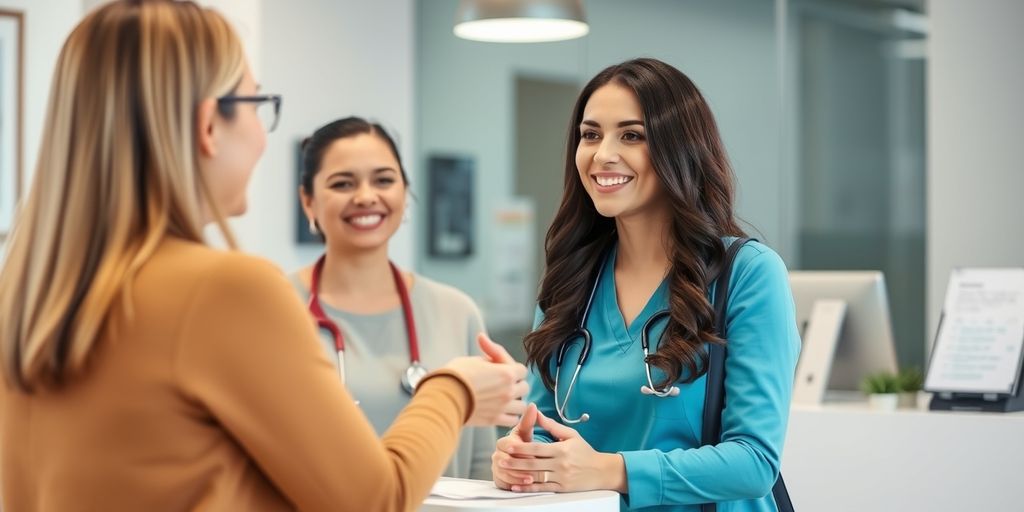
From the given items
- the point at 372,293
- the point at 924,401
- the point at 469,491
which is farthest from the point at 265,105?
the point at 924,401

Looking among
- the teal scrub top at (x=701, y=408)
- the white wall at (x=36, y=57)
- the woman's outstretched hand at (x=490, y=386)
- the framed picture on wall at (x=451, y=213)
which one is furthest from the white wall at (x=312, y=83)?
the woman's outstretched hand at (x=490, y=386)

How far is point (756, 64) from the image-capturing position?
17.0 feet

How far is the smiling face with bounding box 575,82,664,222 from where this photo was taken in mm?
2139

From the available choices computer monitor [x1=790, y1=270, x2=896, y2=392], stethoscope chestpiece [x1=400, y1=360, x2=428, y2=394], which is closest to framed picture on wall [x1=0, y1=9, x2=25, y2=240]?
Answer: stethoscope chestpiece [x1=400, y1=360, x2=428, y2=394]

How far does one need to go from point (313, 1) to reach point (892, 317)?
2.85m

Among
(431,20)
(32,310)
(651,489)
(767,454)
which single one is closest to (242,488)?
(32,310)

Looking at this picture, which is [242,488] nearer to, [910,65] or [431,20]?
[910,65]

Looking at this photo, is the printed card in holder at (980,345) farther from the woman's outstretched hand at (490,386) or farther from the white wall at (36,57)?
the white wall at (36,57)

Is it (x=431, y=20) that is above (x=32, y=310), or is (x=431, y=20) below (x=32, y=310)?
above

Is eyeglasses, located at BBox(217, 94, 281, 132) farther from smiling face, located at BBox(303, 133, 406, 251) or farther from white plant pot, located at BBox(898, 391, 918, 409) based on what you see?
white plant pot, located at BBox(898, 391, 918, 409)

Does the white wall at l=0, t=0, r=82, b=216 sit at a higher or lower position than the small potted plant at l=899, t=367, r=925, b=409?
higher

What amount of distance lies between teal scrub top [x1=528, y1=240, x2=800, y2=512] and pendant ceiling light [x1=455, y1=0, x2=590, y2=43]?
1.67 m

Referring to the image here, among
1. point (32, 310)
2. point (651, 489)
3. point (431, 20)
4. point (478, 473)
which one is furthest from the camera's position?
point (431, 20)

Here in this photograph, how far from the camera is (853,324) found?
3834 millimetres
